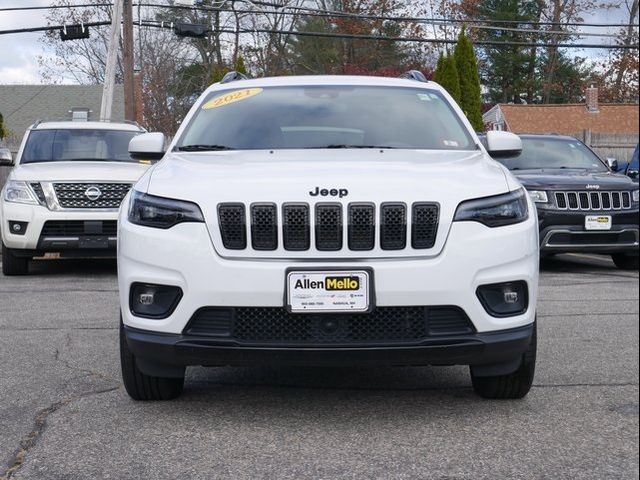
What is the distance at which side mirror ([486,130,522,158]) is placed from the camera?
5.74 meters

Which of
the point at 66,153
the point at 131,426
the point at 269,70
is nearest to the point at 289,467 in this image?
the point at 131,426

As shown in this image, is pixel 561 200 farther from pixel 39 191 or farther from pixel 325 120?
pixel 325 120

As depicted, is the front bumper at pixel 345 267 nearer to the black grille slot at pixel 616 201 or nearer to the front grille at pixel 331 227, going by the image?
the front grille at pixel 331 227

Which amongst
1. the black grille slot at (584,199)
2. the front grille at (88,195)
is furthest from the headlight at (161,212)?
the black grille slot at (584,199)

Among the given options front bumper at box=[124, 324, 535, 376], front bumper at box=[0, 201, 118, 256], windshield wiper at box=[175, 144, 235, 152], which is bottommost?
front bumper at box=[0, 201, 118, 256]

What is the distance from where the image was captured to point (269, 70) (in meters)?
46.7

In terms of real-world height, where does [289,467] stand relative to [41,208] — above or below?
above

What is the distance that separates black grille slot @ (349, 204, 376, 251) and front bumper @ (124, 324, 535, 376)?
17.2 inches

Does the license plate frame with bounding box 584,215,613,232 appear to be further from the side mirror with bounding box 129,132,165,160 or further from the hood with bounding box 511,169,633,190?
the side mirror with bounding box 129,132,165,160

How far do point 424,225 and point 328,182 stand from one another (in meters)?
0.45

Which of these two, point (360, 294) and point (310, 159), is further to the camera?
point (310, 159)

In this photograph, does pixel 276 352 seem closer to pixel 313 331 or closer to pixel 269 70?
pixel 313 331

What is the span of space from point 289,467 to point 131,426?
0.98 meters

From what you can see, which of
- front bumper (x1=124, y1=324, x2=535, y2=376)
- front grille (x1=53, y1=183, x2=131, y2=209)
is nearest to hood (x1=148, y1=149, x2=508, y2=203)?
front bumper (x1=124, y1=324, x2=535, y2=376)
